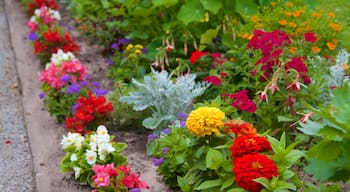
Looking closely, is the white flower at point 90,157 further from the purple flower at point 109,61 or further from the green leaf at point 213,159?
the purple flower at point 109,61

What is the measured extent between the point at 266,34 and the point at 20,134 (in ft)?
5.99

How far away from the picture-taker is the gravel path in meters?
3.59

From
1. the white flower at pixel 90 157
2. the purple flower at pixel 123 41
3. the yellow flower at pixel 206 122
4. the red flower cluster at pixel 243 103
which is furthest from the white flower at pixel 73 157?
the purple flower at pixel 123 41

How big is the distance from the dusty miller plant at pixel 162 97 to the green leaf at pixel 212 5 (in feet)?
2.61

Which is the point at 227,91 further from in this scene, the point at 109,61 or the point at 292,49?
the point at 109,61

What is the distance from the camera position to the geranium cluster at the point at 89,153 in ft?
11.3

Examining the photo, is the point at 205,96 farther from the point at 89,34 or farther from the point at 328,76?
the point at 89,34

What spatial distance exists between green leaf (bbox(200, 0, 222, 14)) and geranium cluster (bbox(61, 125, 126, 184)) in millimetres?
1426

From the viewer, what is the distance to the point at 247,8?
4555 mm

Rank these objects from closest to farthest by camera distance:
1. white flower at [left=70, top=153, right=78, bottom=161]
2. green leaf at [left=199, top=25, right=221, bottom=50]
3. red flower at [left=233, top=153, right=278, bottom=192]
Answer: red flower at [left=233, top=153, right=278, bottom=192]
white flower at [left=70, top=153, right=78, bottom=161]
green leaf at [left=199, top=25, right=221, bottom=50]

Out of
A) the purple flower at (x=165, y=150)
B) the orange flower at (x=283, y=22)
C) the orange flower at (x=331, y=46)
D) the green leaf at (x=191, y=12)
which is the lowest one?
the purple flower at (x=165, y=150)

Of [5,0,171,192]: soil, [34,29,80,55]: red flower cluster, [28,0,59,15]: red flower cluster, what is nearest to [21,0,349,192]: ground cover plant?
[5,0,171,192]: soil

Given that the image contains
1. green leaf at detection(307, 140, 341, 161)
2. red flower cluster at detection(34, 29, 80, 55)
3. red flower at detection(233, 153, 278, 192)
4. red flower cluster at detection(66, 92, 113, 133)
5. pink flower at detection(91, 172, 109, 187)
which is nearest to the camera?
green leaf at detection(307, 140, 341, 161)

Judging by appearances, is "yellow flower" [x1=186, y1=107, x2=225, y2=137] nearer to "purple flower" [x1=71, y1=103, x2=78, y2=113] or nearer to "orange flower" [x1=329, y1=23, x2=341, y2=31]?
"purple flower" [x1=71, y1=103, x2=78, y2=113]
